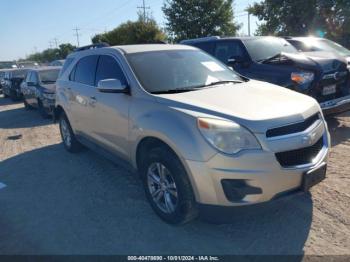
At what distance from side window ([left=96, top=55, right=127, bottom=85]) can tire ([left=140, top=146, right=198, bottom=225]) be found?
3.63 feet

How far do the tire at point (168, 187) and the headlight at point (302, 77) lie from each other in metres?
3.65

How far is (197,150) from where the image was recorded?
300 cm

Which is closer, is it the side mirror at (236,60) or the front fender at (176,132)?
the front fender at (176,132)

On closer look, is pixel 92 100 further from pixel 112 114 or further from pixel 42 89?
pixel 42 89

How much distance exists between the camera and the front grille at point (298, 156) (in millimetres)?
3033

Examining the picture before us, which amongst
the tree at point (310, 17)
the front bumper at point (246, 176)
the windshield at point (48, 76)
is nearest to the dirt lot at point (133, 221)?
the front bumper at point (246, 176)

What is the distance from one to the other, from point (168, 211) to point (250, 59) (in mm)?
4441

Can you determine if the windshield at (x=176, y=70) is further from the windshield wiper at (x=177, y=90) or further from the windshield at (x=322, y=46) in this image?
the windshield at (x=322, y=46)

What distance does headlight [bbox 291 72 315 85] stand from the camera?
6.14 m

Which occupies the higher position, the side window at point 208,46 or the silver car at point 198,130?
the side window at point 208,46

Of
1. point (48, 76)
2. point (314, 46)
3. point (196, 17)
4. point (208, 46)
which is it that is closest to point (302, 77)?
point (208, 46)

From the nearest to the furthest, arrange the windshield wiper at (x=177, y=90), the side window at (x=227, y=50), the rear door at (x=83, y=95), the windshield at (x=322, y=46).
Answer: the windshield wiper at (x=177, y=90)
the rear door at (x=83, y=95)
the side window at (x=227, y=50)
the windshield at (x=322, y=46)

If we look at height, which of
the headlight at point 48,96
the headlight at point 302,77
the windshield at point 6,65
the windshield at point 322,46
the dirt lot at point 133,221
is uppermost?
the windshield at point 322,46

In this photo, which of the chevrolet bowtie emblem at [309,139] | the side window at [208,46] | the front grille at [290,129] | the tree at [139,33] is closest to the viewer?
the front grille at [290,129]
